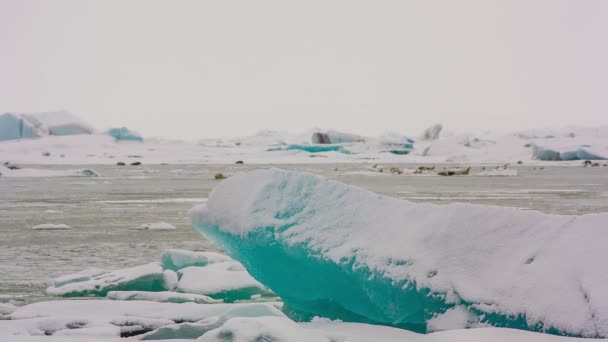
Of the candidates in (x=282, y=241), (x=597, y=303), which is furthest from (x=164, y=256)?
(x=597, y=303)

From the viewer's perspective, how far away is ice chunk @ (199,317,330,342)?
356 cm

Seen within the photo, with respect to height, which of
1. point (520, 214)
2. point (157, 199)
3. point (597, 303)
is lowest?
point (157, 199)

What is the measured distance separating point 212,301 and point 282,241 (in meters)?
0.96

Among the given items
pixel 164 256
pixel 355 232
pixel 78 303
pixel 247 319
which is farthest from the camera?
pixel 164 256

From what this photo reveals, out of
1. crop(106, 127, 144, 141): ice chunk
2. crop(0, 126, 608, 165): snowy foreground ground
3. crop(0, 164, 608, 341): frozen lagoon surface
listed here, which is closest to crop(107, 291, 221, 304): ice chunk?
crop(0, 164, 608, 341): frozen lagoon surface

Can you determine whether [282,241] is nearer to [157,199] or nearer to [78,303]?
[78,303]

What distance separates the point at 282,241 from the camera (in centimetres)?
479

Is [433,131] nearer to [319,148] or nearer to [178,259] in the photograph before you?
[319,148]

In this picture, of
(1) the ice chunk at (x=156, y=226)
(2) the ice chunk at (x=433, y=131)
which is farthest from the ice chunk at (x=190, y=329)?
(2) the ice chunk at (x=433, y=131)

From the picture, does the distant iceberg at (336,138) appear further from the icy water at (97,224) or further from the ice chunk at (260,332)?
the ice chunk at (260,332)

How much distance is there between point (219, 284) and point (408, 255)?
Result: 1950 mm

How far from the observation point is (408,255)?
13.9ft

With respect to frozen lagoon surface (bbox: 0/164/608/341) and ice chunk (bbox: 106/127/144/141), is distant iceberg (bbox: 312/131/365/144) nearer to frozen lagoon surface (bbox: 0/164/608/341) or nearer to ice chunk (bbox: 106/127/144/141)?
ice chunk (bbox: 106/127/144/141)

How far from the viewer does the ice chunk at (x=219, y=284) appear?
18.4ft
